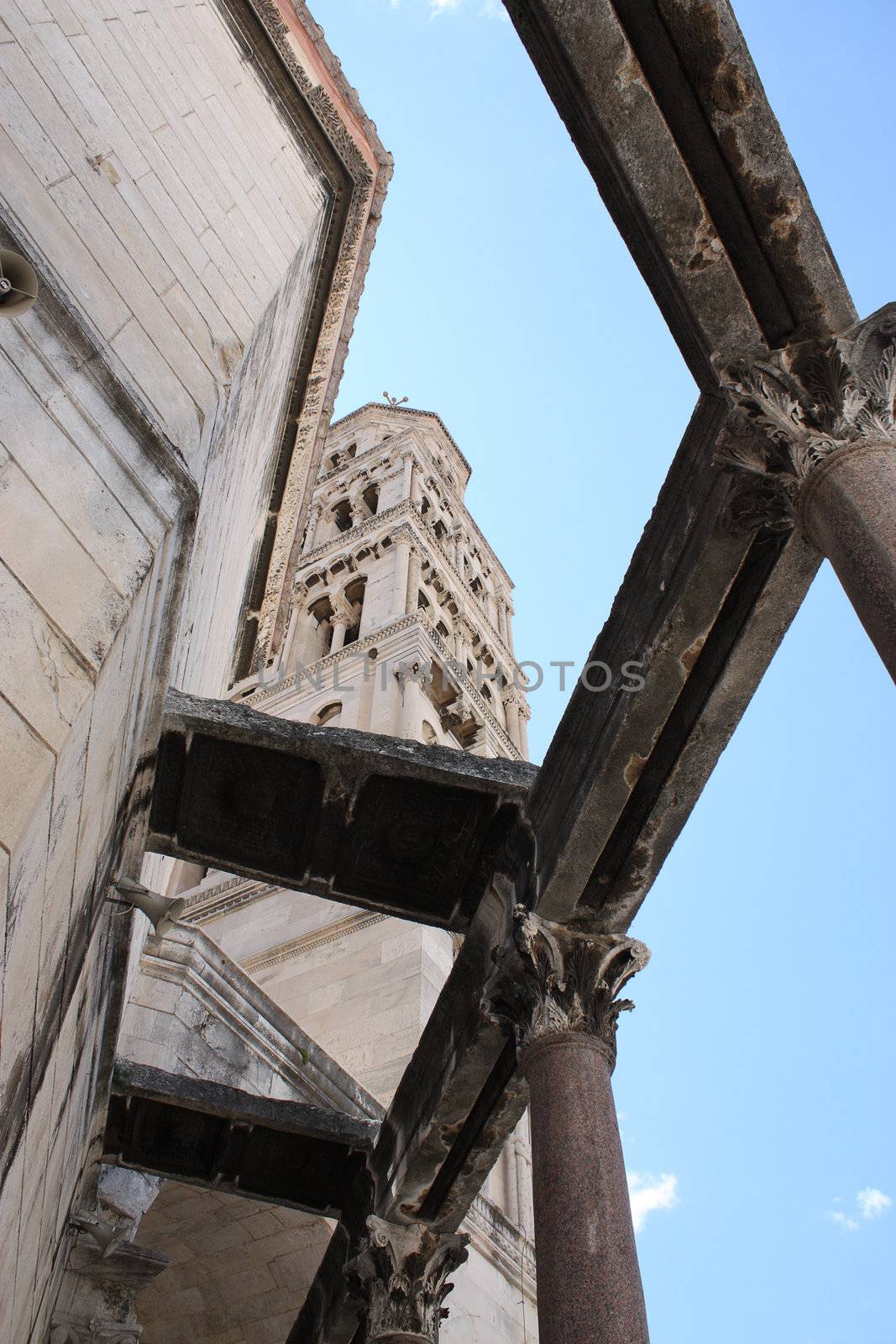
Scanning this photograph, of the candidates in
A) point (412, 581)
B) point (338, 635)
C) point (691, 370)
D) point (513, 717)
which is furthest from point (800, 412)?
point (513, 717)

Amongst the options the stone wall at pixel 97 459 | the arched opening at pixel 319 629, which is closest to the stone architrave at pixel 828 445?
the stone wall at pixel 97 459

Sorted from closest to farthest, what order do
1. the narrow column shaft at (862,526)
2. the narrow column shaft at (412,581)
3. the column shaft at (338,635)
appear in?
the narrow column shaft at (862,526), the narrow column shaft at (412,581), the column shaft at (338,635)

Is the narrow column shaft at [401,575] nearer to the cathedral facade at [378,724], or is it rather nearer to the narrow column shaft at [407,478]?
the cathedral facade at [378,724]

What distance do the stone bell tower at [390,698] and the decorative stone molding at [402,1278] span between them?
80.9 inches

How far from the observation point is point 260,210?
24.3 feet

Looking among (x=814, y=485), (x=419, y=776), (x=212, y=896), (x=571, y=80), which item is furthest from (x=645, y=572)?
(x=212, y=896)

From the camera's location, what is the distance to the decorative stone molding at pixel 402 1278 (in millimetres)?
6762

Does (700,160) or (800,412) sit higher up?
(700,160)

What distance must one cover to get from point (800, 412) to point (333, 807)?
10.6ft

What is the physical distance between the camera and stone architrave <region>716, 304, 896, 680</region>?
425 centimetres

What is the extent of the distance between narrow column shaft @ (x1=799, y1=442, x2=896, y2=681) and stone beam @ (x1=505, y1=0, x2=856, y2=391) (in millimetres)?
691

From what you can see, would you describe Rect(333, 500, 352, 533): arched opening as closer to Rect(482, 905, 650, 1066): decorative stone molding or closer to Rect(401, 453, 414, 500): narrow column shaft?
Rect(401, 453, 414, 500): narrow column shaft

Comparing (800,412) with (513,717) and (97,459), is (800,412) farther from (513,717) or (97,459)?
(513,717)

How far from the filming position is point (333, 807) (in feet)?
21.0
